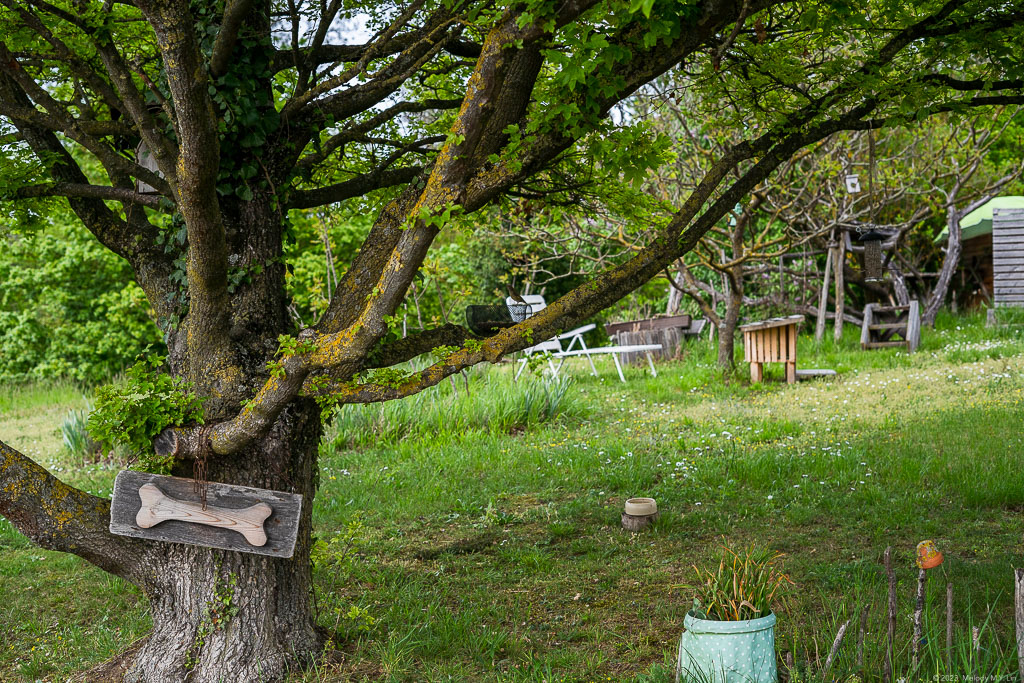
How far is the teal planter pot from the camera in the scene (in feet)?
8.54

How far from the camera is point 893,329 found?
12180 mm

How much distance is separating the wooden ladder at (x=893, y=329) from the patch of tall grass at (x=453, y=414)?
17.9 feet

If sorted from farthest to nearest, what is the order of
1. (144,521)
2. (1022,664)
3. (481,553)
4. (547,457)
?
(547,457) < (481,553) < (144,521) < (1022,664)

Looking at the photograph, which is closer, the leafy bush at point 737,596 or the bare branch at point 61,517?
the leafy bush at point 737,596

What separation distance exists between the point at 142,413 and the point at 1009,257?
1395cm

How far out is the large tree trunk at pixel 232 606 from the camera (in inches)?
123

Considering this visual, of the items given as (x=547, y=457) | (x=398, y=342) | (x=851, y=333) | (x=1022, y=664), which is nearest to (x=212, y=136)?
(x=398, y=342)

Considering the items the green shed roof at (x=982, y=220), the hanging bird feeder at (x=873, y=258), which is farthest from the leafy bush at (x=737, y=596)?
the green shed roof at (x=982, y=220)

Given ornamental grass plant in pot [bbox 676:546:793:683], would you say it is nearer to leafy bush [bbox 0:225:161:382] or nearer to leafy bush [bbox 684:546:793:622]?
leafy bush [bbox 684:546:793:622]

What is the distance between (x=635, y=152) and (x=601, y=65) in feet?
1.47

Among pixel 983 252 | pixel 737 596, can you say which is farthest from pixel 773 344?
pixel 983 252

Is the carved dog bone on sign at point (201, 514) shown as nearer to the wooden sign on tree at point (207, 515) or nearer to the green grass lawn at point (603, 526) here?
the wooden sign on tree at point (207, 515)

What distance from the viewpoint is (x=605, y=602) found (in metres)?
3.93

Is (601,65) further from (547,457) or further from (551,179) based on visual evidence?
(547,457)
